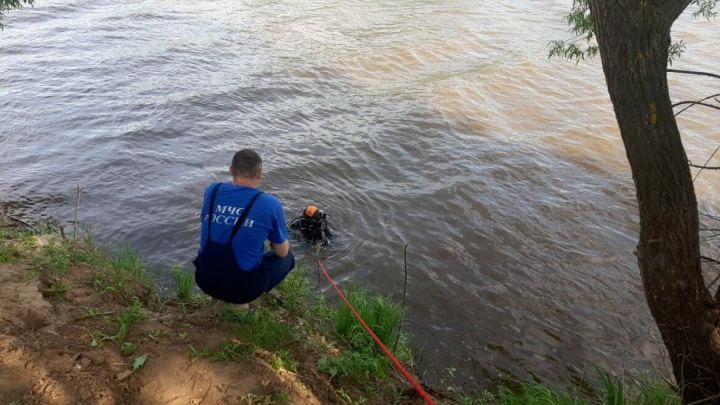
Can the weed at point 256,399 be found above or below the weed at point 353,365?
above

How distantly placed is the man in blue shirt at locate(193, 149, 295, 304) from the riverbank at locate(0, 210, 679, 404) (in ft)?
1.60

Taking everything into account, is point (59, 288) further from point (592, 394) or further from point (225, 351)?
point (592, 394)

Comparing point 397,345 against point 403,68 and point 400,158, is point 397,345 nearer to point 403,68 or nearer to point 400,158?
point 400,158

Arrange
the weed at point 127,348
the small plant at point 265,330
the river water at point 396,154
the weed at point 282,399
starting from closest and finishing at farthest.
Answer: the weed at point 282,399
the weed at point 127,348
the small plant at point 265,330
the river water at point 396,154

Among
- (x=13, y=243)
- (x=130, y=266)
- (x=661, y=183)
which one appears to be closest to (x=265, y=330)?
(x=130, y=266)

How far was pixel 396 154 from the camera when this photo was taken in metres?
10.3

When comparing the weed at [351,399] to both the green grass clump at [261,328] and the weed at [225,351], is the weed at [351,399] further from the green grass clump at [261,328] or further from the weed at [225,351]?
the weed at [225,351]

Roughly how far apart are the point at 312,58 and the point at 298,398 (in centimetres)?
1306

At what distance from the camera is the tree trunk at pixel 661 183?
3166 mm

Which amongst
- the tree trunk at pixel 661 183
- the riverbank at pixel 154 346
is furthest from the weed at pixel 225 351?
the tree trunk at pixel 661 183

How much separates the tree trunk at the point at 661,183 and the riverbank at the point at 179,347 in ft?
1.59

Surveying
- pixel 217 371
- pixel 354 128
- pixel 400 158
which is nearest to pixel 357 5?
pixel 354 128

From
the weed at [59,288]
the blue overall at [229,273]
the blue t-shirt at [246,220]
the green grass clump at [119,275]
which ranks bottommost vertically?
the green grass clump at [119,275]

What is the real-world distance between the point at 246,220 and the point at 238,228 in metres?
0.09
